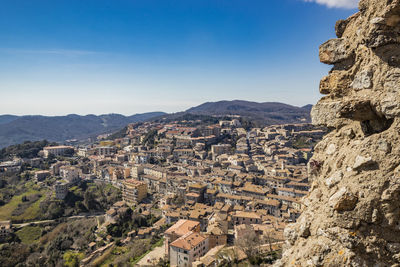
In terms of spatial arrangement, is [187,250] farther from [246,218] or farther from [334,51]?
[334,51]

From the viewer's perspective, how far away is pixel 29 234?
160 ft

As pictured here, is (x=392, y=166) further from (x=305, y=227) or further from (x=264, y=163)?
(x=264, y=163)

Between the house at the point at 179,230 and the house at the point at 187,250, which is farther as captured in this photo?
the house at the point at 179,230

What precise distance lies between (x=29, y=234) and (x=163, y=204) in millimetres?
26086

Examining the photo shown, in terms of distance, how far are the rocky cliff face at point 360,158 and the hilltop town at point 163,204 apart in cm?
2104

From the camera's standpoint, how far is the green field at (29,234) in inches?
1860

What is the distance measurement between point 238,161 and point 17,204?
53.8 metres

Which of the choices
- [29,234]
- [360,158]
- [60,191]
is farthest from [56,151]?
[360,158]

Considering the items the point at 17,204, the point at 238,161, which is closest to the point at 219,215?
the point at 238,161

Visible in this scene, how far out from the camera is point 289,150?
72.9 meters

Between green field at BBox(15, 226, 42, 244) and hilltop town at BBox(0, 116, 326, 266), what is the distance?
0.17 m

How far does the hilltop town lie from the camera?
3275 cm

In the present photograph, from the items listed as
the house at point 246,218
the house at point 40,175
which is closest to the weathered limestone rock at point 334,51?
the house at point 246,218

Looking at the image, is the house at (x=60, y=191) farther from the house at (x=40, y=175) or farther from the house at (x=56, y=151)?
the house at (x=56, y=151)
